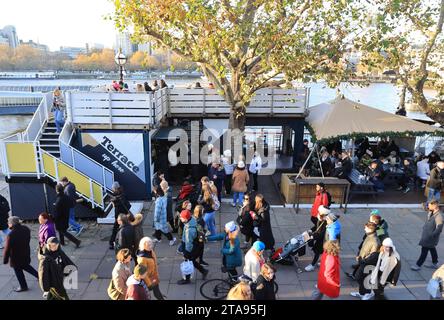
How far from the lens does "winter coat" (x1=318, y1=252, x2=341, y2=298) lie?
5590 mm

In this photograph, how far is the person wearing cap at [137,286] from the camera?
15.4ft

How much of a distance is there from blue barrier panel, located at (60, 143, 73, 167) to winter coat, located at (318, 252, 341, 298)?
7.97 m

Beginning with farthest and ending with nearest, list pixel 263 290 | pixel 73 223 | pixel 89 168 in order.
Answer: pixel 89 168 < pixel 73 223 < pixel 263 290

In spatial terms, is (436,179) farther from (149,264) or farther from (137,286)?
(137,286)

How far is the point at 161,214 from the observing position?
821 centimetres

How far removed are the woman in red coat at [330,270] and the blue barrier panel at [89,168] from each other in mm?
7277

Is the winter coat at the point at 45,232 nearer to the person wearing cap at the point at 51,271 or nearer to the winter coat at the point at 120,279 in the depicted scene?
the person wearing cap at the point at 51,271

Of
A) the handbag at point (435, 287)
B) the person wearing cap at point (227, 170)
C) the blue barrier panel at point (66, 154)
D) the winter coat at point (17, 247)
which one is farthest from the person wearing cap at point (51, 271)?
the person wearing cap at point (227, 170)

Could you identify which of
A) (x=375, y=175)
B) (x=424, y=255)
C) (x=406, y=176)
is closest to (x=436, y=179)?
(x=375, y=175)

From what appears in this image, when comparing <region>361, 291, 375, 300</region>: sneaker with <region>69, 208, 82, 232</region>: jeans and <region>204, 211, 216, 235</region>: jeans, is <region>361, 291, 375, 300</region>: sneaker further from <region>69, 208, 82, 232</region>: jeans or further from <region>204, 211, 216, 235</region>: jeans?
<region>69, 208, 82, 232</region>: jeans

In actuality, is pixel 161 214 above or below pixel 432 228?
below

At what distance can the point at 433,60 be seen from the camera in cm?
1401

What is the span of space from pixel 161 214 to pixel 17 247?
2.94 metres

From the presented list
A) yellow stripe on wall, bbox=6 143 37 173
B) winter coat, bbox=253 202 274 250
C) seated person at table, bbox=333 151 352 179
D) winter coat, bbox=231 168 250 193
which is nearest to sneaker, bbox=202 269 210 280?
winter coat, bbox=253 202 274 250
